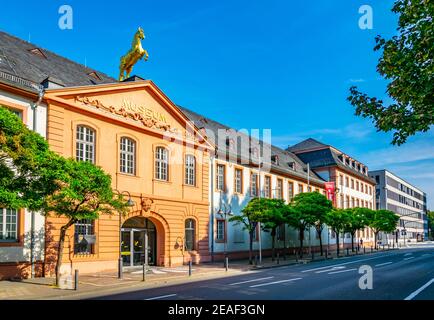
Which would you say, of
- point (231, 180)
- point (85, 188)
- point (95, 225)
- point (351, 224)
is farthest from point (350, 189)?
point (85, 188)

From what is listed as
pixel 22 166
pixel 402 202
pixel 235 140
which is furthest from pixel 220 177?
pixel 402 202

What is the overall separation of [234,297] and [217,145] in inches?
855

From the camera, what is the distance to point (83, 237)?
851 inches

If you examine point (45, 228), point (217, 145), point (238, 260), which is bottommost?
point (238, 260)

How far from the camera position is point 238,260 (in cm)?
3475

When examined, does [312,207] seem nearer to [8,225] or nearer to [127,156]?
[127,156]

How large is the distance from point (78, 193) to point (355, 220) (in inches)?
1558

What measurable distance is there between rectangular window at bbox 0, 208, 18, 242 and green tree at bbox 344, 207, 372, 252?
3455cm

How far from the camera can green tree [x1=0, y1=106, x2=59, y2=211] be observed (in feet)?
46.6

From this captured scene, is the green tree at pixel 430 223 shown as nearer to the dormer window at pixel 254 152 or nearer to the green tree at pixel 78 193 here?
the dormer window at pixel 254 152

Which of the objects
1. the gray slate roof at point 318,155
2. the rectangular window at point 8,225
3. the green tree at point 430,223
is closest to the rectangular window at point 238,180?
the rectangular window at point 8,225

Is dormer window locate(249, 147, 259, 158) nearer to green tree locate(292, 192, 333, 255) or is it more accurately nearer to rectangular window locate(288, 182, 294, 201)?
green tree locate(292, 192, 333, 255)

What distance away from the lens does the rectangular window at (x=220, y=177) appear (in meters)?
34.4

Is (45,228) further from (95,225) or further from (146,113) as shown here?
(146,113)
